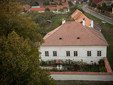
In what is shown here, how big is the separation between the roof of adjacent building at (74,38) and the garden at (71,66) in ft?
8.34

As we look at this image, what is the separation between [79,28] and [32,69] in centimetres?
1530

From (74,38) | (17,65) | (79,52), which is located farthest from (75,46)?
(17,65)

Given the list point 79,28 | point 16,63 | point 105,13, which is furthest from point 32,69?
point 105,13

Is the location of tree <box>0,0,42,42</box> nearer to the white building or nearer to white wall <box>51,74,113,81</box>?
white wall <box>51,74,113,81</box>

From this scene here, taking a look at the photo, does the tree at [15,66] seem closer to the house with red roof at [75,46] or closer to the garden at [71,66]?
the garden at [71,66]

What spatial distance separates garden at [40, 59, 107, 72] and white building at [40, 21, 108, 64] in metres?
0.73

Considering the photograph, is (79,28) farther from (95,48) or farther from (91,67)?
(91,67)

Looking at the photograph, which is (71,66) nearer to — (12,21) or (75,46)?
(75,46)

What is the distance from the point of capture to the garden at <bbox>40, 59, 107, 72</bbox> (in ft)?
69.9

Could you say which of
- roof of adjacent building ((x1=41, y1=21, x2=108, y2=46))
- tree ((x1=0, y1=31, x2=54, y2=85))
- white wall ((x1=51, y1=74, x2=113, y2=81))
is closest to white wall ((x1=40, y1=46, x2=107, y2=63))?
roof of adjacent building ((x1=41, y1=21, x2=108, y2=46))

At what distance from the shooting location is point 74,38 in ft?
79.0

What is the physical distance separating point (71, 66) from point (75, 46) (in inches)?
113

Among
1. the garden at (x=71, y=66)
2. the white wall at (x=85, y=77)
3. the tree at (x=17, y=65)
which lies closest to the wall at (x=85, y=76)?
the white wall at (x=85, y=77)

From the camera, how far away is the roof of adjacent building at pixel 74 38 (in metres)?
23.4
